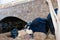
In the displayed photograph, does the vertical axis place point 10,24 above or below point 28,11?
below

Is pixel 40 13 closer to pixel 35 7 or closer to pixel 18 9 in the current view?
pixel 35 7

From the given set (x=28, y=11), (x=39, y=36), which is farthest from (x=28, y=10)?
(x=39, y=36)

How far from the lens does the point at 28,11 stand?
6.80 ft

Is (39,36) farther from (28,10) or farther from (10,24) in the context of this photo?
(28,10)

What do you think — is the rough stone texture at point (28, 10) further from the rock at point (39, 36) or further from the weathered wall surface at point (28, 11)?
the rock at point (39, 36)

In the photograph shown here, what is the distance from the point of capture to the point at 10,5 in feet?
7.19

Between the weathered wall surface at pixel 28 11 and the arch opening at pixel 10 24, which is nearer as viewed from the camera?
the arch opening at pixel 10 24

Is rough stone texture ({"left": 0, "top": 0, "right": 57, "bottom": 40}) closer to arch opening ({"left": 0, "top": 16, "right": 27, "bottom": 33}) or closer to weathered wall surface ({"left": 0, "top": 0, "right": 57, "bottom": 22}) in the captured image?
weathered wall surface ({"left": 0, "top": 0, "right": 57, "bottom": 22})

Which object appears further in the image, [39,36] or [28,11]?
[28,11]

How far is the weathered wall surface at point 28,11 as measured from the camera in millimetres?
1990

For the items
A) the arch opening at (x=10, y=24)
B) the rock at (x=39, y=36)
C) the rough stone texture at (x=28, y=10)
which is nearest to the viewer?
the rock at (x=39, y=36)

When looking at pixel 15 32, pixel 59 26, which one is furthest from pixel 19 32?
pixel 59 26

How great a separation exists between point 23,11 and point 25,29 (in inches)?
26.6

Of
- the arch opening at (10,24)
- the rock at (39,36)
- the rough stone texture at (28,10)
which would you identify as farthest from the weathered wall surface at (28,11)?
the rock at (39,36)
